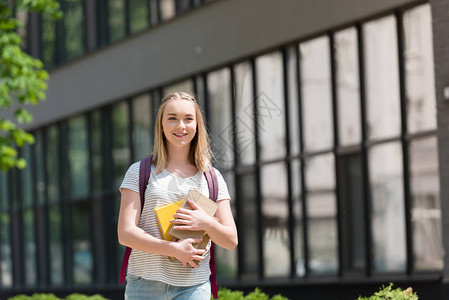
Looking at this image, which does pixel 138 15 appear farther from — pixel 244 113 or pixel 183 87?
pixel 244 113

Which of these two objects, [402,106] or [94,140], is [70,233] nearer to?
[94,140]

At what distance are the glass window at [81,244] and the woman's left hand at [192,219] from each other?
1771 cm

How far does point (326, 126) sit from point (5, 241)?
14.4 metres

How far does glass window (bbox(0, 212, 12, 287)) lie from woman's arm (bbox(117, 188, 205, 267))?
22.3m

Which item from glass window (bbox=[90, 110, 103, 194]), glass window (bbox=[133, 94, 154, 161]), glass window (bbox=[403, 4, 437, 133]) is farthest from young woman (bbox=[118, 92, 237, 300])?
glass window (bbox=[90, 110, 103, 194])

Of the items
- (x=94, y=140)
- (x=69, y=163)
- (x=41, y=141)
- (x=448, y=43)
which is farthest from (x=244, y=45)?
(x=41, y=141)

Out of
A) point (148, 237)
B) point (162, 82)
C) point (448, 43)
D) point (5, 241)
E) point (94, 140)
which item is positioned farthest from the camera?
point (5, 241)

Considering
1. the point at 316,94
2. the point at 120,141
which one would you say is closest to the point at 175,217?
the point at 316,94

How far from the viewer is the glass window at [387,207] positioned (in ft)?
42.2

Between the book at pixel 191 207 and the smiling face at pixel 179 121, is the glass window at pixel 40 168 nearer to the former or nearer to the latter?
the smiling face at pixel 179 121

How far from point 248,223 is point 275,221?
0.76 metres

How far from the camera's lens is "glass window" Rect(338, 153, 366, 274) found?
13578 mm

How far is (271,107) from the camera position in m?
15.4

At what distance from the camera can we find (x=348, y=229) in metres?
13.8
